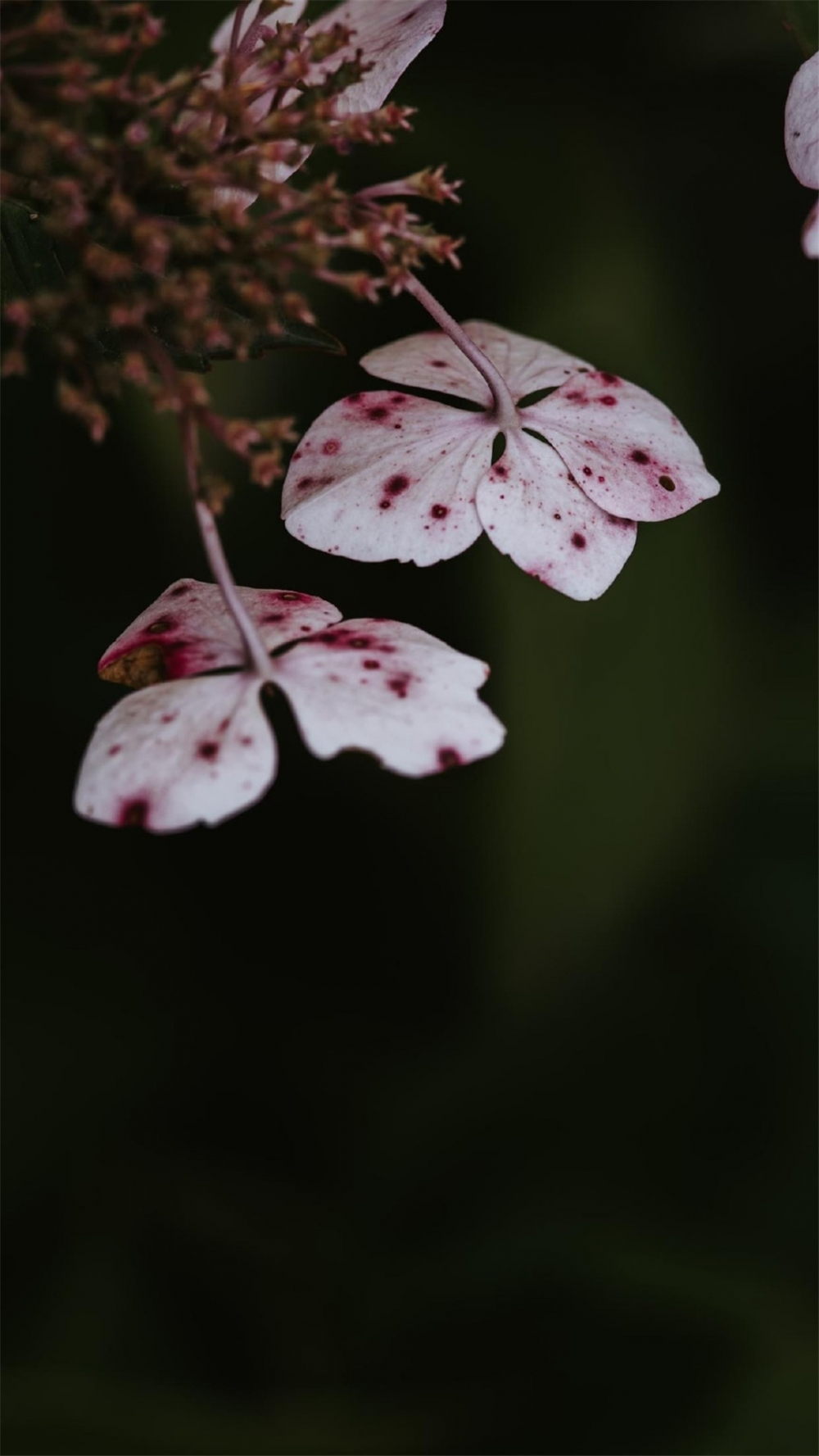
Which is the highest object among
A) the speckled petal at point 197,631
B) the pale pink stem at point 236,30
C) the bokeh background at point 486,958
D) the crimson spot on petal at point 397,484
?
the pale pink stem at point 236,30

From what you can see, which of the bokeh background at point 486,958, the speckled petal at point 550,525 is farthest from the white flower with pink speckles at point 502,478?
the bokeh background at point 486,958

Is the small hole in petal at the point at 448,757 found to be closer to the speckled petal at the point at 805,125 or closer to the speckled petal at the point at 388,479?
the speckled petal at the point at 388,479

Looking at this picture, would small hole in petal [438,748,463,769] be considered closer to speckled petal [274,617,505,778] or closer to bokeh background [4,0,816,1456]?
speckled petal [274,617,505,778]

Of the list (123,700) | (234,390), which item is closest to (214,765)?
(123,700)

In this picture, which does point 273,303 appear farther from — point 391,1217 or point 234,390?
point 391,1217

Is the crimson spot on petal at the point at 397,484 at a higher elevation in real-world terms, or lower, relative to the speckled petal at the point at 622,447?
lower

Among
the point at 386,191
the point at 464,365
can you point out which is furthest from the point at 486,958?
the point at 386,191

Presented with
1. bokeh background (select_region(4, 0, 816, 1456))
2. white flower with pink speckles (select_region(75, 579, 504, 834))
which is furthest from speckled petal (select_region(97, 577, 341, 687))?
bokeh background (select_region(4, 0, 816, 1456))

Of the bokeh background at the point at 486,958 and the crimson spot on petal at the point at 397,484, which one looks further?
the bokeh background at the point at 486,958
